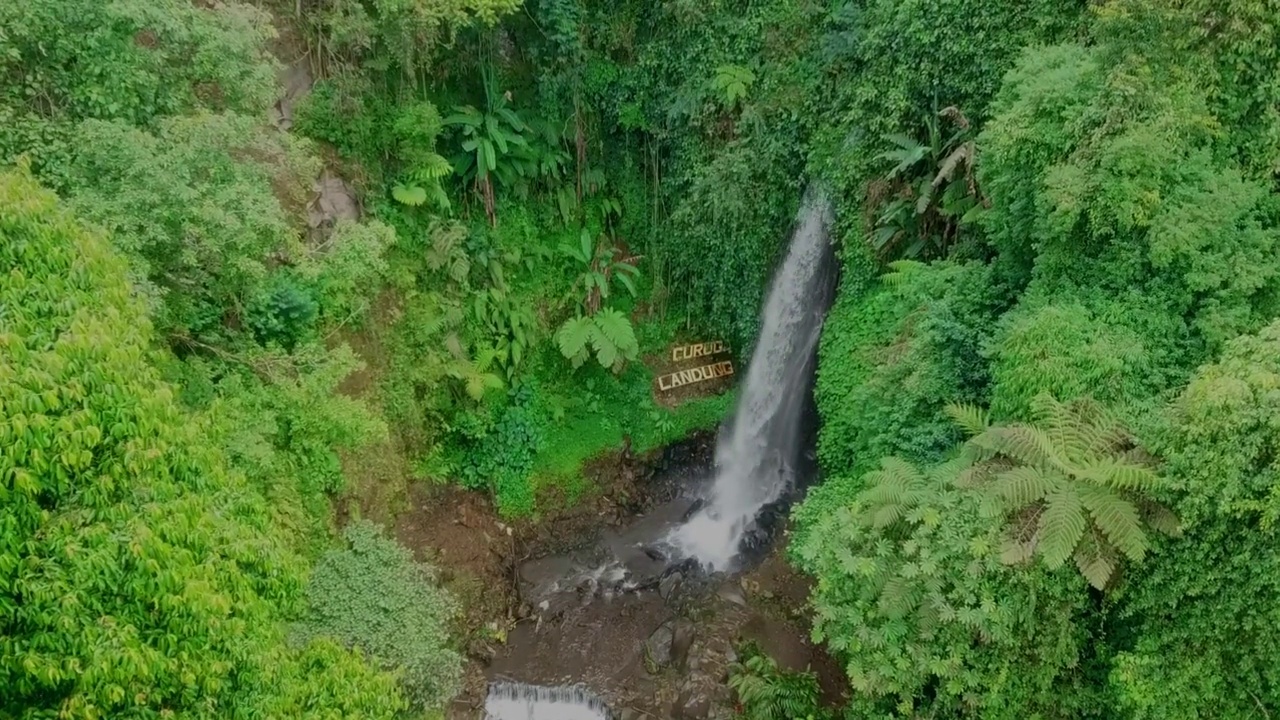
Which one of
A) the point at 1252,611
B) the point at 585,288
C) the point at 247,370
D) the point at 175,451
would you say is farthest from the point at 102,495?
the point at 585,288

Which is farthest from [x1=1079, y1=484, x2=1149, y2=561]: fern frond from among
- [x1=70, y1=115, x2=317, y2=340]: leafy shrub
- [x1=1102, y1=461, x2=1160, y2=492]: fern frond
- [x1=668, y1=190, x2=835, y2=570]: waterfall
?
[x1=70, y1=115, x2=317, y2=340]: leafy shrub

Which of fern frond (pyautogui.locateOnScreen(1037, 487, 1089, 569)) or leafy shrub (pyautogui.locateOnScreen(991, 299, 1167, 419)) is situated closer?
fern frond (pyautogui.locateOnScreen(1037, 487, 1089, 569))

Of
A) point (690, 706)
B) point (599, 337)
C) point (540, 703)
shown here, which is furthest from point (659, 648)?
point (599, 337)

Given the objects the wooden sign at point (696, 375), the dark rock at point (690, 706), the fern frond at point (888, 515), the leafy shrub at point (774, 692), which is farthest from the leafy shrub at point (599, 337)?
the fern frond at point (888, 515)

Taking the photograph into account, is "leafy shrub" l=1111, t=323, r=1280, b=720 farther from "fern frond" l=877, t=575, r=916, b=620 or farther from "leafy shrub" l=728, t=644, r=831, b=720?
"leafy shrub" l=728, t=644, r=831, b=720

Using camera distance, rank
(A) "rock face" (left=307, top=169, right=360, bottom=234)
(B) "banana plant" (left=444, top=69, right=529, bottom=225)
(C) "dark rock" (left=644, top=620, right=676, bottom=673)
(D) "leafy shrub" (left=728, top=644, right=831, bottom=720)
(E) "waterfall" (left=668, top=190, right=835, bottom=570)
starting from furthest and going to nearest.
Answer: (B) "banana plant" (left=444, top=69, right=529, bottom=225) → (E) "waterfall" (left=668, top=190, right=835, bottom=570) → (A) "rock face" (left=307, top=169, right=360, bottom=234) → (C) "dark rock" (left=644, top=620, right=676, bottom=673) → (D) "leafy shrub" (left=728, top=644, right=831, bottom=720)
